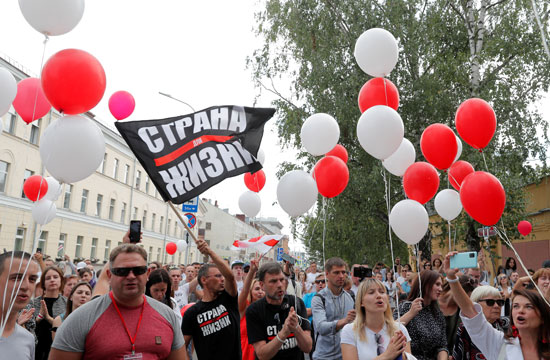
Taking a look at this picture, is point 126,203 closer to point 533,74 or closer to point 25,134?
point 25,134

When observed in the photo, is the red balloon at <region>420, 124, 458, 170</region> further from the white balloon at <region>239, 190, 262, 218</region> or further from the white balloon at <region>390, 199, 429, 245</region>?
the white balloon at <region>239, 190, 262, 218</region>

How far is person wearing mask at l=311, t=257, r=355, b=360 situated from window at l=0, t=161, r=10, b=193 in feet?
72.8

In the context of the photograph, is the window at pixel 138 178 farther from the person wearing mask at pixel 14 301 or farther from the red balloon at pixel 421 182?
the person wearing mask at pixel 14 301

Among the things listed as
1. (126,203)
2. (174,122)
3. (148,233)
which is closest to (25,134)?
(126,203)

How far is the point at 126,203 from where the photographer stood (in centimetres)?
3684

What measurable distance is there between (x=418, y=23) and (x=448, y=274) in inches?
466

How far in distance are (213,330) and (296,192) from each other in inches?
80.5

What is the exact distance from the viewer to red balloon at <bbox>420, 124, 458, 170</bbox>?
5836 millimetres

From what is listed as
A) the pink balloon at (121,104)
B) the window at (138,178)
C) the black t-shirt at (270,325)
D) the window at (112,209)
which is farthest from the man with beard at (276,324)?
the window at (138,178)

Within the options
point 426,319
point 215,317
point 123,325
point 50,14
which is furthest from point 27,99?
Result: point 426,319

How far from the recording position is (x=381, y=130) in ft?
16.5

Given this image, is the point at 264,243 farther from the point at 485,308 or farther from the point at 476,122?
the point at 476,122

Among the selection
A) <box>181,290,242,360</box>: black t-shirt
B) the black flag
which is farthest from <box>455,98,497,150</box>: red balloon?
<box>181,290,242,360</box>: black t-shirt

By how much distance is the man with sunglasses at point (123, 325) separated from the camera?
2.55 meters
